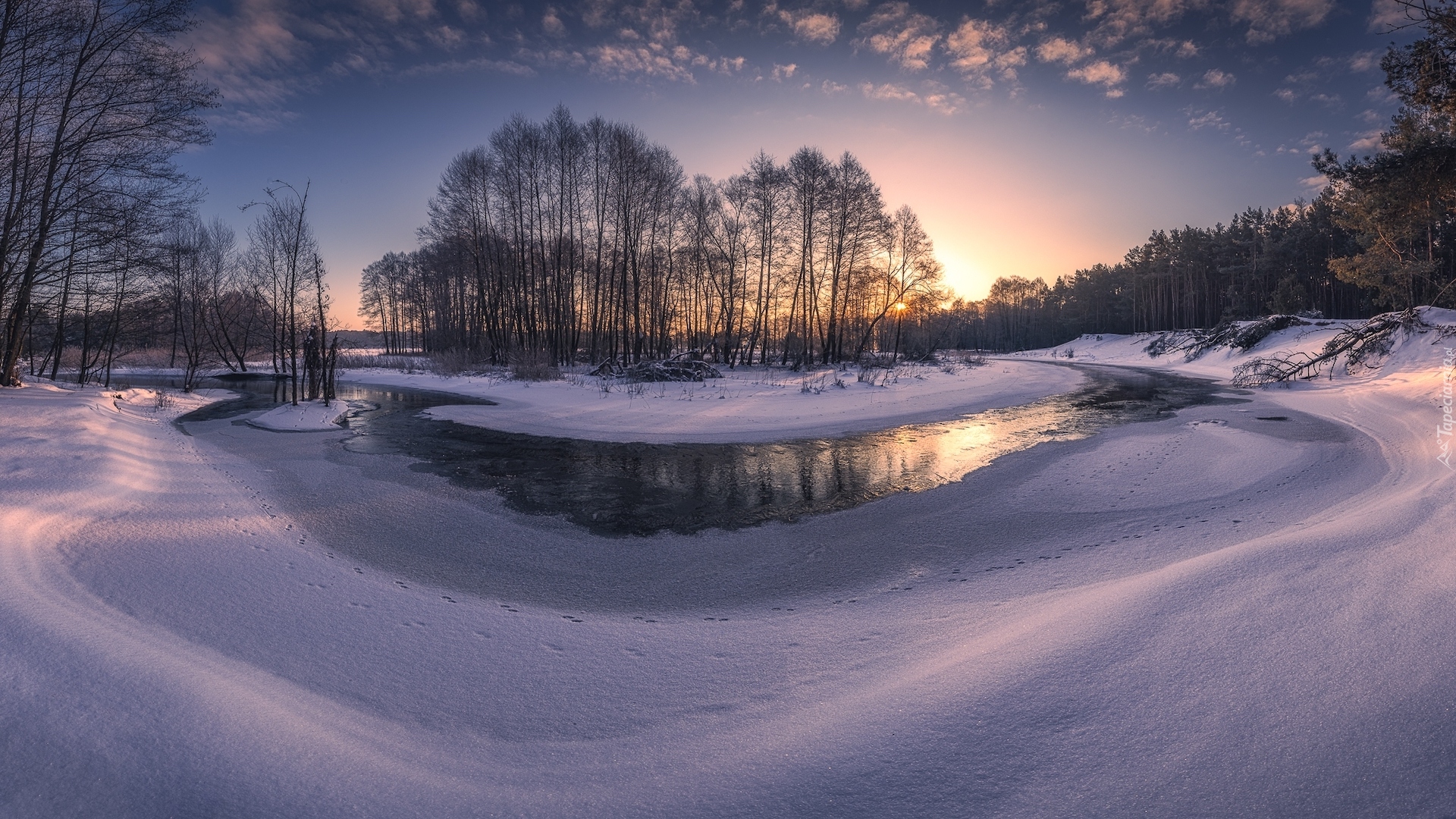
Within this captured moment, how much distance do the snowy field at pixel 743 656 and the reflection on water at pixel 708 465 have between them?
0.67 meters

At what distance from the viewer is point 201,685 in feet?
8.17

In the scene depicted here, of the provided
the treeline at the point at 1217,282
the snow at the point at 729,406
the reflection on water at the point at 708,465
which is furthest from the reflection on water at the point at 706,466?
the treeline at the point at 1217,282

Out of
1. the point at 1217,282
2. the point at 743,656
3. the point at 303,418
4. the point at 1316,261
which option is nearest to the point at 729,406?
the point at 303,418

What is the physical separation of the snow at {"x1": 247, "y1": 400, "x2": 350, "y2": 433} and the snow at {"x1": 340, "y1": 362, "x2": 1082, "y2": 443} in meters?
2.30

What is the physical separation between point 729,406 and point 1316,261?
61.1m

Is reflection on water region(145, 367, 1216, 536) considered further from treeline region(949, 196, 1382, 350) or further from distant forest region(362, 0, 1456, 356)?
treeline region(949, 196, 1382, 350)

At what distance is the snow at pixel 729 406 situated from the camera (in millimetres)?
11805

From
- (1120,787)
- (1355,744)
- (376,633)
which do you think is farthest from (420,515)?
(1355,744)

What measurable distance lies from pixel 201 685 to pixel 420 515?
11.5 feet

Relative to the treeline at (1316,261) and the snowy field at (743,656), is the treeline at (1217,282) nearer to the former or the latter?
the treeline at (1316,261)

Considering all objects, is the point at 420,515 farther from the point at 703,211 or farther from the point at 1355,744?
the point at 703,211

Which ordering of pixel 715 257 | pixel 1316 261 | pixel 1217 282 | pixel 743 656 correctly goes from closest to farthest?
1. pixel 743 656
2. pixel 715 257
3. pixel 1316 261
4. pixel 1217 282

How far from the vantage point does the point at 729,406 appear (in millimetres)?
14781

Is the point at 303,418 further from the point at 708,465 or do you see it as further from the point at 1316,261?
the point at 1316,261
